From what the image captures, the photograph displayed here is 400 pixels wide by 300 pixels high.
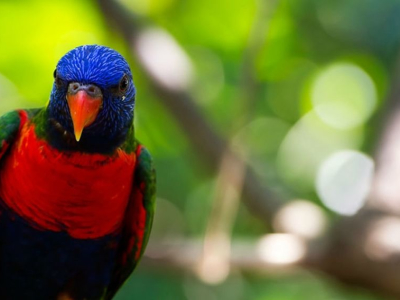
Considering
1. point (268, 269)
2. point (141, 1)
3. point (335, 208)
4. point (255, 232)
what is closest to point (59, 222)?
point (268, 269)

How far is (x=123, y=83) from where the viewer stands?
81.4 inches

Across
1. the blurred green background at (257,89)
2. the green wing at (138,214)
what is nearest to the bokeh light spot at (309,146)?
the blurred green background at (257,89)

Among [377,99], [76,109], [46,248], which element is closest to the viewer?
[76,109]

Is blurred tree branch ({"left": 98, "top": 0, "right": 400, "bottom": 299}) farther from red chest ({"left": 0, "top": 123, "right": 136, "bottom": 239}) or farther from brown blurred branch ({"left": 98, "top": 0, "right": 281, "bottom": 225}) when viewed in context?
red chest ({"left": 0, "top": 123, "right": 136, "bottom": 239})

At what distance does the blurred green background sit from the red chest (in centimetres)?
237

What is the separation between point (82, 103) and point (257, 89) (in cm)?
359

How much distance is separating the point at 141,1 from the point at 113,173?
114 inches

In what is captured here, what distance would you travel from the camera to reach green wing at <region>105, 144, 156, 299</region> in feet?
7.88

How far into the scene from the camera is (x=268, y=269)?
3475mm

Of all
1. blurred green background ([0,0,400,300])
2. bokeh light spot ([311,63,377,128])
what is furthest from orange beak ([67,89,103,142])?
bokeh light spot ([311,63,377,128])

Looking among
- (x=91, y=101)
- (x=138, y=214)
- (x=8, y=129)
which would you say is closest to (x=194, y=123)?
(x=138, y=214)

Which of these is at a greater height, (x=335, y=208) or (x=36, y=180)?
(x=335, y=208)

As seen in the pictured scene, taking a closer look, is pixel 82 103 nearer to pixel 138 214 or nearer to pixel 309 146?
pixel 138 214

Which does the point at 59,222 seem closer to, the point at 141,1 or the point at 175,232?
the point at 141,1
